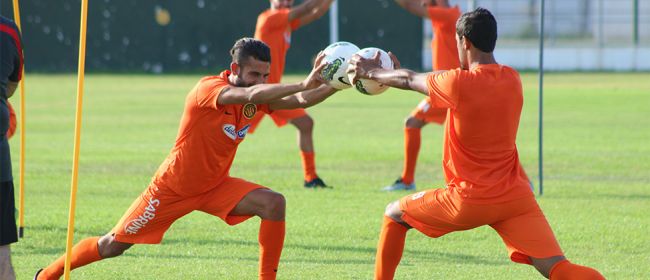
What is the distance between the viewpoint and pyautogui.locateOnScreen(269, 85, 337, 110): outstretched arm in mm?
7328

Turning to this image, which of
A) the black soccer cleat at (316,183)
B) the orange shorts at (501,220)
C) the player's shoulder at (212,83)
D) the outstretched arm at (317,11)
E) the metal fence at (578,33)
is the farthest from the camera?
the metal fence at (578,33)

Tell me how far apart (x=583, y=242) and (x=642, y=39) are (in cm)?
3378

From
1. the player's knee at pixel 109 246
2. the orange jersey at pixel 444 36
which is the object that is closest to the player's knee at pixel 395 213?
the player's knee at pixel 109 246

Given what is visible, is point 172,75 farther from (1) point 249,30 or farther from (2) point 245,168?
(2) point 245,168

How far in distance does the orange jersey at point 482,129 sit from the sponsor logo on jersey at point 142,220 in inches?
75.0

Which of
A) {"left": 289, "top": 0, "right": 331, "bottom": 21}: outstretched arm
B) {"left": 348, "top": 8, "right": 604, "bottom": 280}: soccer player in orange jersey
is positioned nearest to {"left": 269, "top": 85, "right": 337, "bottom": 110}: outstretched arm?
{"left": 348, "top": 8, "right": 604, "bottom": 280}: soccer player in orange jersey

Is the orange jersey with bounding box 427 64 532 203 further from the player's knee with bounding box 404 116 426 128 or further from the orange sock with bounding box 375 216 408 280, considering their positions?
the player's knee with bounding box 404 116 426 128

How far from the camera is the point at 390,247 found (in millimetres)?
6848

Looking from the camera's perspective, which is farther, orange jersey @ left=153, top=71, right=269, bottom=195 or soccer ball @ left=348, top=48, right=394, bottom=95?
orange jersey @ left=153, top=71, right=269, bottom=195

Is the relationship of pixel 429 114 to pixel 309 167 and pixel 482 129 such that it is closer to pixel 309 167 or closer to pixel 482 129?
pixel 309 167

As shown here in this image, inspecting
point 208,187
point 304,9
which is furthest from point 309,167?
point 208,187

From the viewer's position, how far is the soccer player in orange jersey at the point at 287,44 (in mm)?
13172

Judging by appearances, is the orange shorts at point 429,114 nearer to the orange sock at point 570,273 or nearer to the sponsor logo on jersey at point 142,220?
the sponsor logo on jersey at point 142,220

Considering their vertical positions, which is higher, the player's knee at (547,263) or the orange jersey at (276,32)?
the orange jersey at (276,32)
